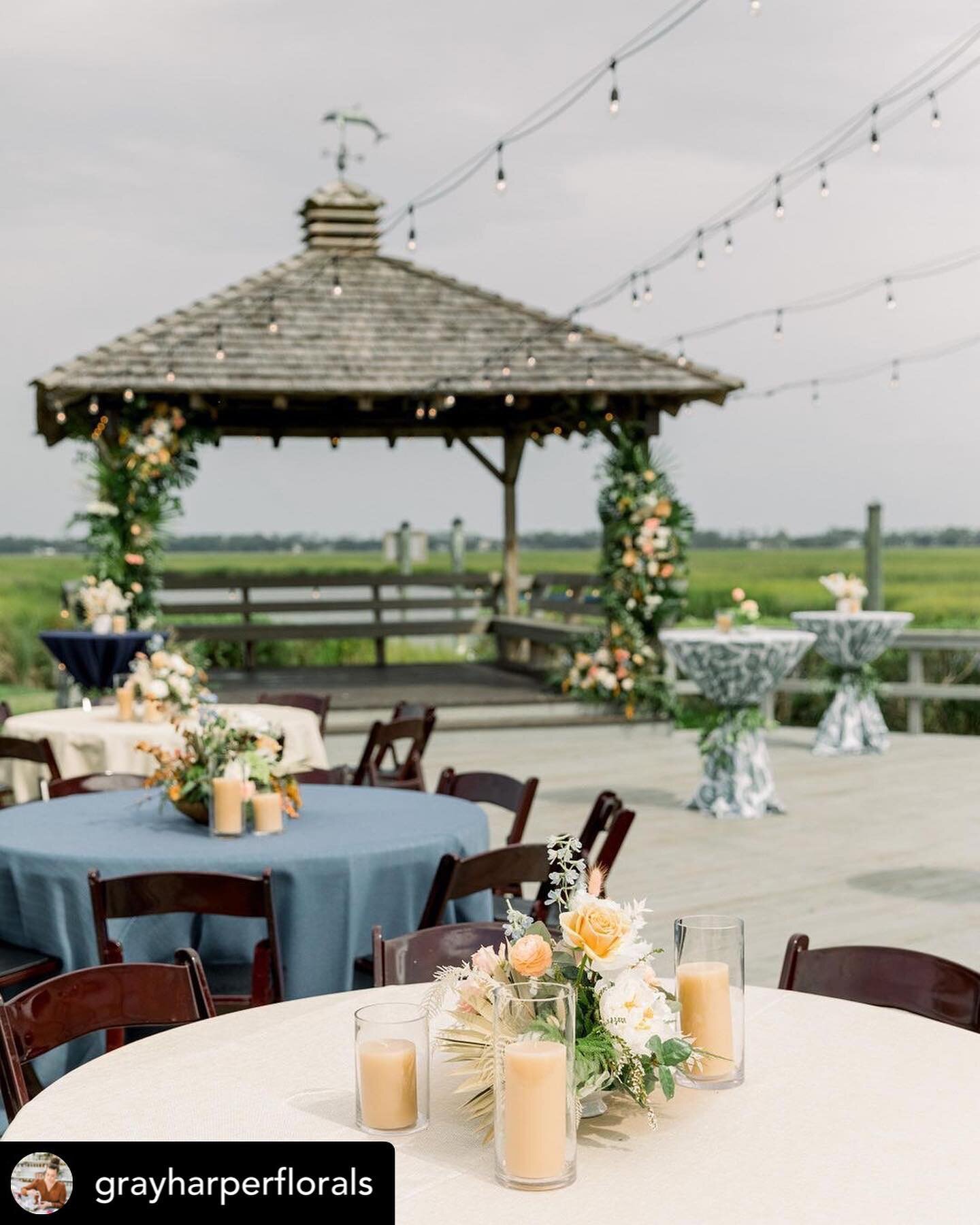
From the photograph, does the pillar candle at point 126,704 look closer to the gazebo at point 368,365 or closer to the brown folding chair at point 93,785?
the brown folding chair at point 93,785

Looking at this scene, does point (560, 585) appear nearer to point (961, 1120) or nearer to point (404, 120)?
point (404, 120)

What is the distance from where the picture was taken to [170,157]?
2417cm

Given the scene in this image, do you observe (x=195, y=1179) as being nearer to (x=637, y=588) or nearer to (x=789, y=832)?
(x=789, y=832)

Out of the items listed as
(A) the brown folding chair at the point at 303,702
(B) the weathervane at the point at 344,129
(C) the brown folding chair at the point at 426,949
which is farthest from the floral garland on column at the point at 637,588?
(C) the brown folding chair at the point at 426,949

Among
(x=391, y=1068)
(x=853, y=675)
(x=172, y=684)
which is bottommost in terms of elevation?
(x=853, y=675)

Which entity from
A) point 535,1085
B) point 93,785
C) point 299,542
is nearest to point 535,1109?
point 535,1085

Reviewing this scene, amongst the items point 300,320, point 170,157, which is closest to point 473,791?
point 300,320

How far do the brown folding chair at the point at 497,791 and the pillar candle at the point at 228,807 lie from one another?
3.65 ft

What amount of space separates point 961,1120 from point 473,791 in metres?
3.65

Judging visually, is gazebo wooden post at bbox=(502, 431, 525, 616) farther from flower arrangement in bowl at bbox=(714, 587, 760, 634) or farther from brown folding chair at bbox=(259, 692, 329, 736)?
brown folding chair at bbox=(259, 692, 329, 736)

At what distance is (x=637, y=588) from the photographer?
13672mm

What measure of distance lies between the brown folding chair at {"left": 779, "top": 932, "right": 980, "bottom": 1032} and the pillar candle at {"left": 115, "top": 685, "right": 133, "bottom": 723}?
5271 millimetres

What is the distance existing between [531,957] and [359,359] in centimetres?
1273

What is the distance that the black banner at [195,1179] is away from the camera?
1.42 m
